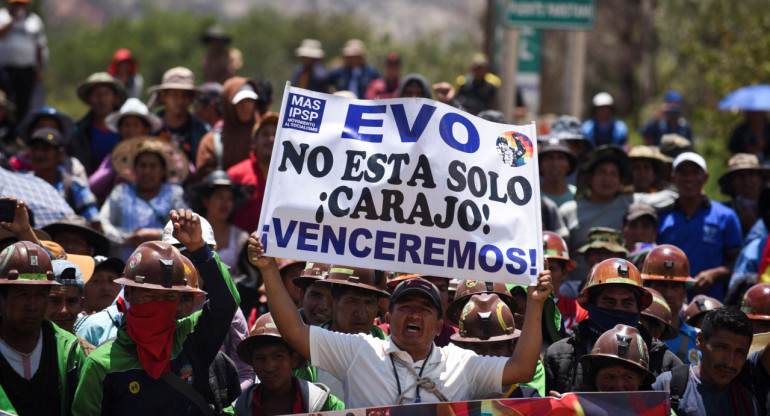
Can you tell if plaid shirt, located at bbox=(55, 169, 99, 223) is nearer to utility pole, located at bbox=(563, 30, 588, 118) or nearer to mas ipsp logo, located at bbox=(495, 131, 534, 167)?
mas ipsp logo, located at bbox=(495, 131, 534, 167)

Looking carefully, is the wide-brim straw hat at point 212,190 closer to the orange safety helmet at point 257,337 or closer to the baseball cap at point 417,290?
the orange safety helmet at point 257,337

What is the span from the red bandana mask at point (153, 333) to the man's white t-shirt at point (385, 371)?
0.80m

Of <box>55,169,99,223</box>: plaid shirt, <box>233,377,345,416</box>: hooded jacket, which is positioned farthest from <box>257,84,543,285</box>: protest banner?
<box>55,169,99,223</box>: plaid shirt

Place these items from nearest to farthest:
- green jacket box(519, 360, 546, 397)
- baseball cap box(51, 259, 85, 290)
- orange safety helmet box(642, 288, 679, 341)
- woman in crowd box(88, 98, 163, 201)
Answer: green jacket box(519, 360, 546, 397)
baseball cap box(51, 259, 85, 290)
orange safety helmet box(642, 288, 679, 341)
woman in crowd box(88, 98, 163, 201)

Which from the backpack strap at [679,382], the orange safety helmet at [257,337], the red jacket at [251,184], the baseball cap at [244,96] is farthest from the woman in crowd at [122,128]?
the backpack strap at [679,382]

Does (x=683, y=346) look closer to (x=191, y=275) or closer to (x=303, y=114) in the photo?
(x=303, y=114)

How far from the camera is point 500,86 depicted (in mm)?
16625

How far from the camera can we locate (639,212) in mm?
10820

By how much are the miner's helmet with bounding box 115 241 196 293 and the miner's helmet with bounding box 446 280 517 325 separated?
2.40 meters

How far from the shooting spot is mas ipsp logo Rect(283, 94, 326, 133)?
6762 millimetres

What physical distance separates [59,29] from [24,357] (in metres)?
119

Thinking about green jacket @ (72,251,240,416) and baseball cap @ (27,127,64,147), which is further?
baseball cap @ (27,127,64,147)

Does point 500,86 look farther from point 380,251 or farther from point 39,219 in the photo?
point 380,251

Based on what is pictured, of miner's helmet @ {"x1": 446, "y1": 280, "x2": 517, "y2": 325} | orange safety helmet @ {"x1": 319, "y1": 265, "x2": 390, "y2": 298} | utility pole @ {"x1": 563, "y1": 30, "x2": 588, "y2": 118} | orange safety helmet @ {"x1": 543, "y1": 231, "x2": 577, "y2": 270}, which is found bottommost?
miner's helmet @ {"x1": 446, "y1": 280, "x2": 517, "y2": 325}
